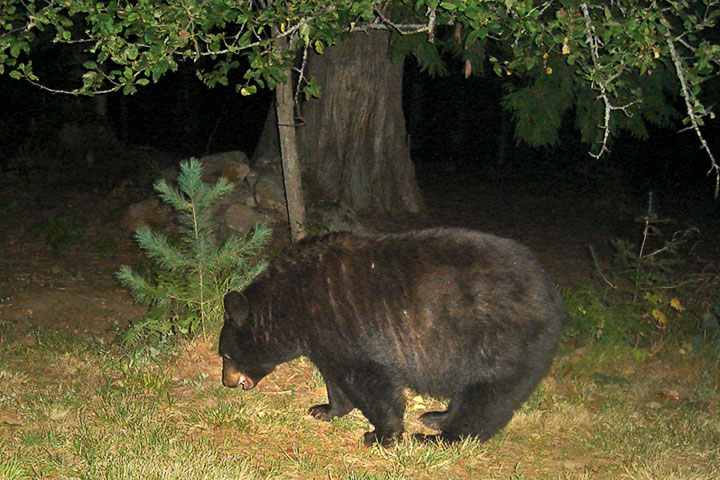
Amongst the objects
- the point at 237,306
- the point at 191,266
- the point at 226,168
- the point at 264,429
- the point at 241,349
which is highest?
the point at 226,168

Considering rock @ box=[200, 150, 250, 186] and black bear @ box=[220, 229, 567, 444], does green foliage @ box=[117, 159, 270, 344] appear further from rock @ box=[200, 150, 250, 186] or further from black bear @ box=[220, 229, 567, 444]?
rock @ box=[200, 150, 250, 186]

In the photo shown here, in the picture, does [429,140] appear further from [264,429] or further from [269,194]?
[264,429]

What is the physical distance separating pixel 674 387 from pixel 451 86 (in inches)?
881

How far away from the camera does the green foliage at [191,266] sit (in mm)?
5789

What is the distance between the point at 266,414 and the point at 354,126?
24.4ft

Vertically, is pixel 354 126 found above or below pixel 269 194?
above

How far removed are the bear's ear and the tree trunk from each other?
20.7 ft

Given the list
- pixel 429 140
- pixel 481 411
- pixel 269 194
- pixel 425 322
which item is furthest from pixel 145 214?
pixel 429 140

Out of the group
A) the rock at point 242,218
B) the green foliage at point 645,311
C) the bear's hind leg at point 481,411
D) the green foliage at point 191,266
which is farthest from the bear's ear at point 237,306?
the rock at point 242,218

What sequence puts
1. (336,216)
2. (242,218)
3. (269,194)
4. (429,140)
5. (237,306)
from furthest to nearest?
(429,140)
(269,194)
(336,216)
(242,218)
(237,306)

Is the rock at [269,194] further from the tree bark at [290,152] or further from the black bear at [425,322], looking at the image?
the black bear at [425,322]

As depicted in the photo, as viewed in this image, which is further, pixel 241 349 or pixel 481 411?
pixel 241 349

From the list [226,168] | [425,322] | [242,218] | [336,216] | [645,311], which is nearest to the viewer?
[425,322]

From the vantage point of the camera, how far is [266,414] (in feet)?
15.6
